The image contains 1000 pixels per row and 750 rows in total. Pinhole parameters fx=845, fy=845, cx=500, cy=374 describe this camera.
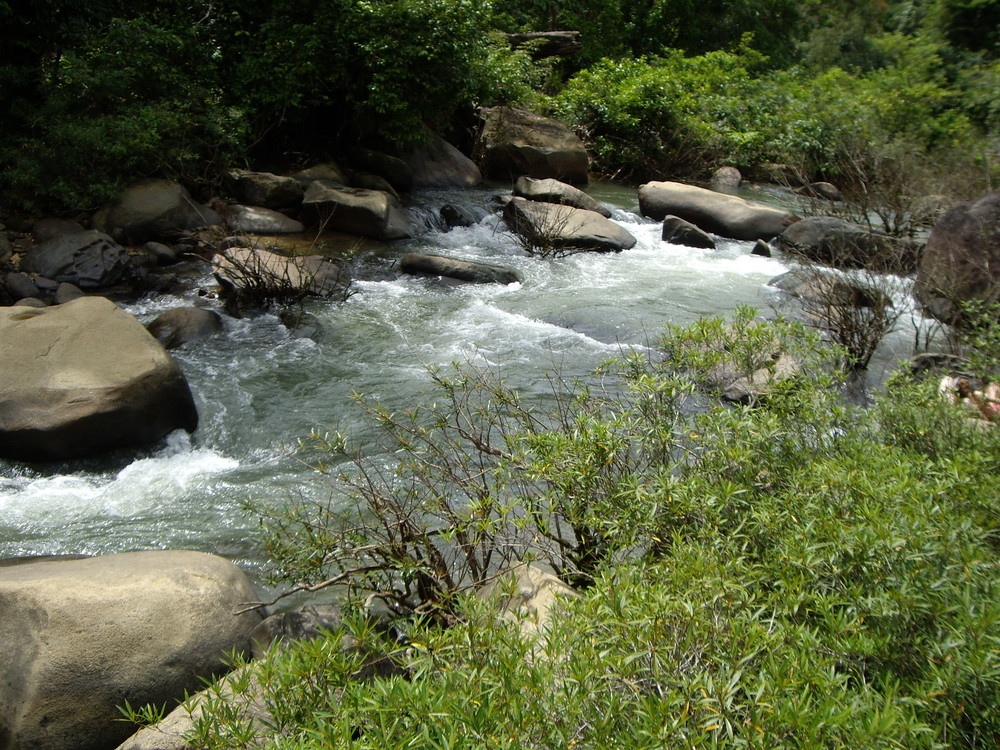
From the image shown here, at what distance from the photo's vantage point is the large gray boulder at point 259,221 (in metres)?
11.2

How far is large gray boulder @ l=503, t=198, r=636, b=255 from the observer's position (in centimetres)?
1206

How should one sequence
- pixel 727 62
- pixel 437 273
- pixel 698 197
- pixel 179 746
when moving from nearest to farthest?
pixel 179 746 < pixel 437 273 < pixel 698 197 < pixel 727 62

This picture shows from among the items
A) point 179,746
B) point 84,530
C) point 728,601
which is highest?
point 728,601

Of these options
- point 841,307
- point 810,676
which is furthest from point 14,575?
point 841,307

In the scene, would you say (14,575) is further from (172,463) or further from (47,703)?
(172,463)

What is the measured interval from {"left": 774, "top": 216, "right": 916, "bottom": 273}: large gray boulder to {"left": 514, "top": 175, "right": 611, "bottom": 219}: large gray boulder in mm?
3045

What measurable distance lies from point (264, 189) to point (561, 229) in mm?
4248

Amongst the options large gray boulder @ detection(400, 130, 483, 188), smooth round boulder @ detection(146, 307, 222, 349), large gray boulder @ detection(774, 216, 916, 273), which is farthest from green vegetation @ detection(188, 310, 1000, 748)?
large gray boulder @ detection(400, 130, 483, 188)

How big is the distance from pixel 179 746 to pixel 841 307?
269 inches

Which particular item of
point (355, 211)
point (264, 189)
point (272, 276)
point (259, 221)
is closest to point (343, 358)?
point (272, 276)

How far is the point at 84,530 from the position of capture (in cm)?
534

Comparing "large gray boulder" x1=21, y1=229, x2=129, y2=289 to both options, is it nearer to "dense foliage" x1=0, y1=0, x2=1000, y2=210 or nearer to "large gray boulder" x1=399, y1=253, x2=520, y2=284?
"dense foliage" x1=0, y1=0, x2=1000, y2=210

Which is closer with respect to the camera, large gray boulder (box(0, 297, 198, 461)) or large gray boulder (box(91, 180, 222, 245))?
large gray boulder (box(0, 297, 198, 461))

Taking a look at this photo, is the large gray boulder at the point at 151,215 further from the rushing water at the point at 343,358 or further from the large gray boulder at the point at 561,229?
the large gray boulder at the point at 561,229
